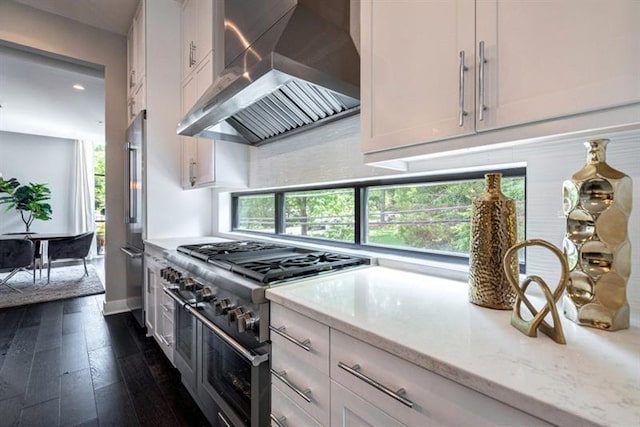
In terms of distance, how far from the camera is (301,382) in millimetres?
946

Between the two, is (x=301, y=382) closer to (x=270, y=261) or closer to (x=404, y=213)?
(x=270, y=261)

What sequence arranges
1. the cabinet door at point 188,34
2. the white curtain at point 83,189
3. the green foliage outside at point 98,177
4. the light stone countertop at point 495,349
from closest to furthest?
the light stone countertop at point 495,349 → the cabinet door at point 188,34 → the white curtain at point 83,189 → the green foliage outside at point 98,177

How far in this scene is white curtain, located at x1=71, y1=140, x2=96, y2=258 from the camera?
6.90 meters

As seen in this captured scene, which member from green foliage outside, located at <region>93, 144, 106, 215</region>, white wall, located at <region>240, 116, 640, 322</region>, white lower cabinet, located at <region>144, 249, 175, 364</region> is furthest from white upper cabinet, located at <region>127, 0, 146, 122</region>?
green foliage outside, located at <region>93, 144, 106, 215</region>

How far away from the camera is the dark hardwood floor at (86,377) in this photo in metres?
1.65

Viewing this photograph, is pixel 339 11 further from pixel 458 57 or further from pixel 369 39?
pixel 458 57

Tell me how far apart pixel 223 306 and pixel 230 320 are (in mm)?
86

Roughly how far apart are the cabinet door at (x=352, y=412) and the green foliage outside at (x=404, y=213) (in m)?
0.78

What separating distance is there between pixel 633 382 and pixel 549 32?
75cm

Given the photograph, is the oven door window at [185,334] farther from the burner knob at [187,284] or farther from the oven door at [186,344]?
the burner knob at [187,284]

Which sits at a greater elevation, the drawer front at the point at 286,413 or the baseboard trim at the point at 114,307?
the drawer front at the point at 286,413

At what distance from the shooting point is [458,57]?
34.0 inches

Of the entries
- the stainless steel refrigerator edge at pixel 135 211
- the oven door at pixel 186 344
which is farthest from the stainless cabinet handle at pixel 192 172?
the oven door at pixel 186 344

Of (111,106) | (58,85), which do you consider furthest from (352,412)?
(58,85)
